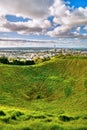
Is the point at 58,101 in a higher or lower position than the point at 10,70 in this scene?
lower

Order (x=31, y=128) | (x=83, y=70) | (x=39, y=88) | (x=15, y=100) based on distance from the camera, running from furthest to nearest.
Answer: (x=83, y=70)
(x=39, y=88)
(x=15, y=100)
(x=31, y=128)

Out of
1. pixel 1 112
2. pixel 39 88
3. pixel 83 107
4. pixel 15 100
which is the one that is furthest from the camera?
pixel 39 88

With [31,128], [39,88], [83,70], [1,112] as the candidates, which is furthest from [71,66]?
[31,128]

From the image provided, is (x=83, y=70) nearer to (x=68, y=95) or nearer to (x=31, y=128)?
(x=68, y=95)

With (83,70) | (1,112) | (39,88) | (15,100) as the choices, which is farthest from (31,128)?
(83,70)

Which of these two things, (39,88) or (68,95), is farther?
(39,88)

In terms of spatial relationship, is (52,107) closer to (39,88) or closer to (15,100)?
(15,100)
